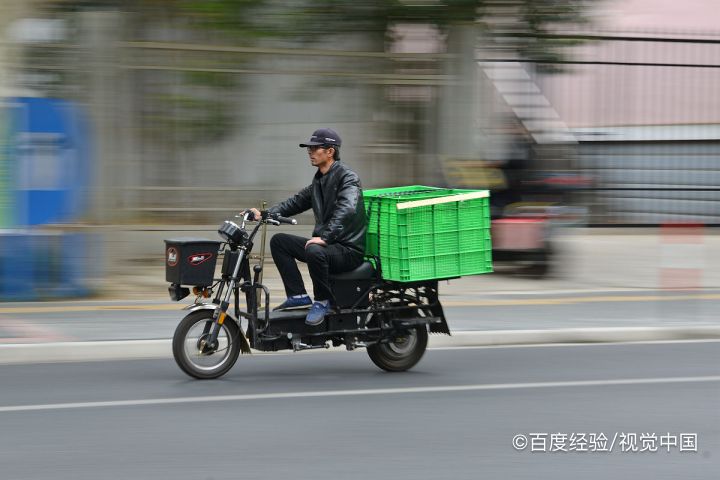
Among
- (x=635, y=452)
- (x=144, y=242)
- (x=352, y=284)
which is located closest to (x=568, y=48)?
(x=144, y=242)

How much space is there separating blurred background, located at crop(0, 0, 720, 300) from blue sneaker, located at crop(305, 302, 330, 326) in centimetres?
484

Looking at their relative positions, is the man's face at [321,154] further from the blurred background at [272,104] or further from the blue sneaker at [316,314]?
the blurred background at [272,104]

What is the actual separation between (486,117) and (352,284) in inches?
320

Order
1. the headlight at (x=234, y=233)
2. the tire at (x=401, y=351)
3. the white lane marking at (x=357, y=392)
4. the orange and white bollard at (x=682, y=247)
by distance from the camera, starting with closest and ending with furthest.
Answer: the white lane marking at (x=357, y=392)
the headlight at (x=234, y=233)
the tire at (x=401, y=351)
the orange and white bollard at (x=682, y=247)

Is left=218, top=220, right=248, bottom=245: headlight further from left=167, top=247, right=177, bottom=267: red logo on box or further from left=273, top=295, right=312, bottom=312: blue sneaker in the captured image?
left=273, top=295, right=312, bottom=312: blue sneaker

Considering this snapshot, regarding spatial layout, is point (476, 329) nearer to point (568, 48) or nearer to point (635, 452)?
point (635, 452)

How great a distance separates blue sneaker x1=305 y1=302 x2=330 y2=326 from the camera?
8.18 m

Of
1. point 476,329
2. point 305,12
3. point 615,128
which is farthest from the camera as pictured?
point 615,128

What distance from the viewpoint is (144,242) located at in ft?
47.9

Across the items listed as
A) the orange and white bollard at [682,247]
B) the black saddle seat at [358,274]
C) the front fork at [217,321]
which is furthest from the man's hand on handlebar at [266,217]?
the orange and white bollard at [682,247]

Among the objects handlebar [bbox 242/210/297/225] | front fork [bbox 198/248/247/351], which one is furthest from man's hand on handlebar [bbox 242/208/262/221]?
front fork [bbox 198/248/247/351]

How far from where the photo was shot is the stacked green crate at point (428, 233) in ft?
26.9

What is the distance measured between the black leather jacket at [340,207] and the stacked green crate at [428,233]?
17 cm

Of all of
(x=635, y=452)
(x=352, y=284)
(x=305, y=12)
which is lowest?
(x=635, y=452)
